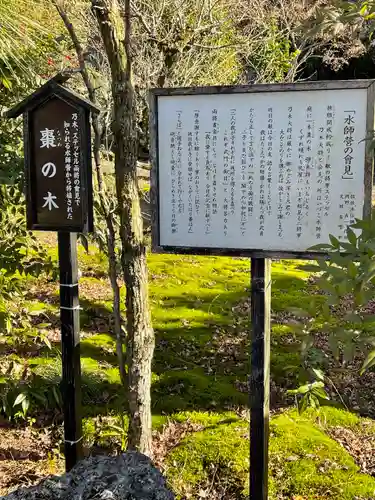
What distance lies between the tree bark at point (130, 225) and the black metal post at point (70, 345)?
0.33 metres

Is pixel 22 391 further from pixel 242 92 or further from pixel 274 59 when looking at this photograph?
pixel 274 59

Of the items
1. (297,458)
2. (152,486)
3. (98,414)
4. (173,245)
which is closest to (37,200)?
(173,245)

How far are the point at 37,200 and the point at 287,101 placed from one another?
148 centimetres

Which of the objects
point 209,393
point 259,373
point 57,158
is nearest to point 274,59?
point 209,393

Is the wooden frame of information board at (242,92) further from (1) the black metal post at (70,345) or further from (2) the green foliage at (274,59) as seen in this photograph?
(2) the green foliage at (274,59)

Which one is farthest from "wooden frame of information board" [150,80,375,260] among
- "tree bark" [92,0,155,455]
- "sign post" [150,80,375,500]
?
"tree bark" [92,0,155,455]

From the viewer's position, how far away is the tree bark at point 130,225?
3.26 m

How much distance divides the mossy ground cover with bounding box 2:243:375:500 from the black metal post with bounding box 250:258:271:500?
26 cm

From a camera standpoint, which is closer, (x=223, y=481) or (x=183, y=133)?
(x=183, y=133)

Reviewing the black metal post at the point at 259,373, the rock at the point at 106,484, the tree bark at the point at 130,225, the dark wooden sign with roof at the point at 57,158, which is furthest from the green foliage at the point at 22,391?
the black metal post at the point at 259,373

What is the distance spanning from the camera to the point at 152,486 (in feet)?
8.25

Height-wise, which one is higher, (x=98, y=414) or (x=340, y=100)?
(x=340, y=100)

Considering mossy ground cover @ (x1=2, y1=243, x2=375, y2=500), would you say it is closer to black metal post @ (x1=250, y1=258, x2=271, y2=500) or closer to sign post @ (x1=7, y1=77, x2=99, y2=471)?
black metal post @ (x1=250, y1=258, x2=271, y2=500)

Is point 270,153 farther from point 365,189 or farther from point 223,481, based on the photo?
point 223,481
